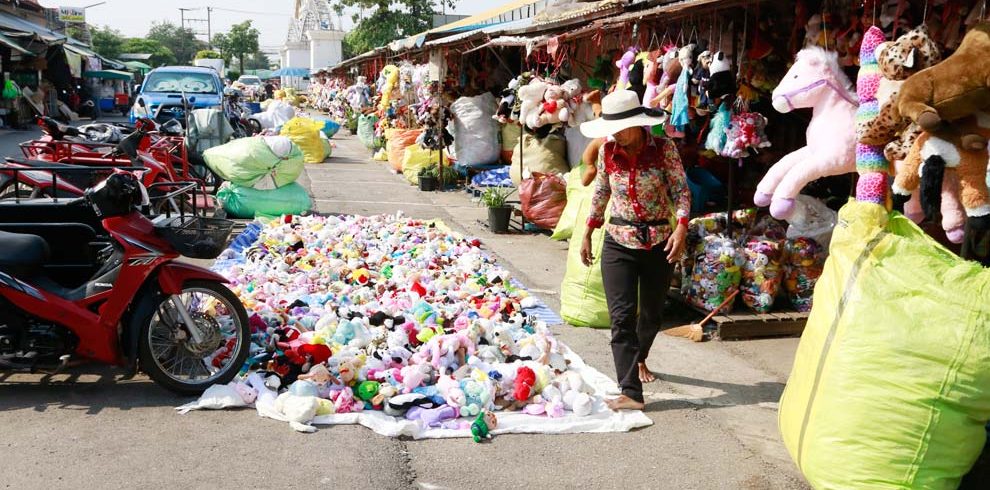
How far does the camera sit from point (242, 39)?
4050 inches

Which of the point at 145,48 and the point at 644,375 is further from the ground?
the point at 145,48

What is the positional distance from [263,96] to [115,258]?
142 feet

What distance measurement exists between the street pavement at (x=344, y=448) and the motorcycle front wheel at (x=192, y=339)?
0.55ft

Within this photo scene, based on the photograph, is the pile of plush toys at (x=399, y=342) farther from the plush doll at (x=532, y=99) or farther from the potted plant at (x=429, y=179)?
the potted plant at (x=429, y=179)

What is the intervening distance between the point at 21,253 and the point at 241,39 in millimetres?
105109

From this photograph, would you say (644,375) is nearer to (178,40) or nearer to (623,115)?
(623,115)

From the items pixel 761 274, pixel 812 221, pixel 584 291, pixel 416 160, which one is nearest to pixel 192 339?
pixel 584 291

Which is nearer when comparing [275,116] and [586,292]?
[586,292]

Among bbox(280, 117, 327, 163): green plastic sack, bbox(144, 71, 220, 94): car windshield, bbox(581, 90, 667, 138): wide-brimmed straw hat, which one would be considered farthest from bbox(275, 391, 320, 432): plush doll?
bbox(144, 71, 220, 94): car windshield

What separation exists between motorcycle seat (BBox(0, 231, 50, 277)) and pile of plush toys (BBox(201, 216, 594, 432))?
135cm

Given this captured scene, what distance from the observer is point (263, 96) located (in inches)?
1820

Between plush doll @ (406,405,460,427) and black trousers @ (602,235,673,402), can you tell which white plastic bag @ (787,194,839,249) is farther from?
plush doll @ (406,405,460,427)

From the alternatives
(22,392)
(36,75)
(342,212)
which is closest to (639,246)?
(22,392)

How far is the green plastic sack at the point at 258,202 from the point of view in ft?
36.2
